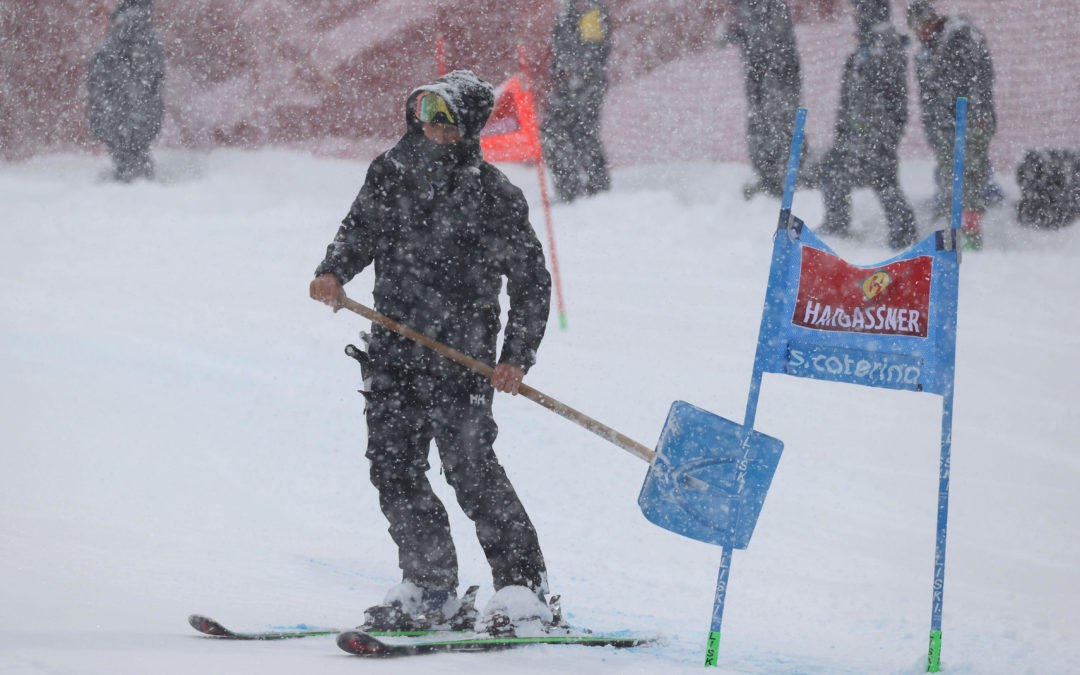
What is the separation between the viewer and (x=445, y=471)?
344 cm

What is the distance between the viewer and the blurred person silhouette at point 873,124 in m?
9.08

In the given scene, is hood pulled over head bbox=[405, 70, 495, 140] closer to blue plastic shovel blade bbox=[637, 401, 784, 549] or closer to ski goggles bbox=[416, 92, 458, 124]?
ski goggles bbox=[416, 92, 458, 124]

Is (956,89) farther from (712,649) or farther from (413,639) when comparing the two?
(413,639)

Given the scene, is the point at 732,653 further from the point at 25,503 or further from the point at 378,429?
the point at 25,503

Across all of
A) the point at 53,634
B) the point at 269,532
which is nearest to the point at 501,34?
the point at 269,532

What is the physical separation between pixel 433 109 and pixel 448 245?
0.39 meters

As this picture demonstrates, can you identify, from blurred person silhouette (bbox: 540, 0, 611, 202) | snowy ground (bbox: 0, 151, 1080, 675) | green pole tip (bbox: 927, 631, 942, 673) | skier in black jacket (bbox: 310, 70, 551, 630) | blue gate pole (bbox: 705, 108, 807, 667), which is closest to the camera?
blue gate pole (bbox: 705, 108, 807, 667)

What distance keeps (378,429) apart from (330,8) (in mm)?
9868

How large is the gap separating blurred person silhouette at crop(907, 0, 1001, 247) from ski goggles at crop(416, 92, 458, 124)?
21.4 ft

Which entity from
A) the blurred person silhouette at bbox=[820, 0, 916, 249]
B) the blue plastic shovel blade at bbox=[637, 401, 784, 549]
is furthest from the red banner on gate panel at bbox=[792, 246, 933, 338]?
the blurred person silhouette at bbox=[820, 0, 916, 249]

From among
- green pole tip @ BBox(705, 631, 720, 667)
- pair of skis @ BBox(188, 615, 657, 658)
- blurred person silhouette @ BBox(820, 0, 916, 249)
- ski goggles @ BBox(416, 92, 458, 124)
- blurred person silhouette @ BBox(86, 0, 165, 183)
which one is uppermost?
blurred person silhouette @ BBox(86, 0, 165, 183)

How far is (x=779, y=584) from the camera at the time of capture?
448 centimetres

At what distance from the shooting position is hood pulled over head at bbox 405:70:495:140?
3295 mm

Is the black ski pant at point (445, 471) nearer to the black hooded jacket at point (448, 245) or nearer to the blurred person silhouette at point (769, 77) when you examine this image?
the black hooded jacket at point (448, 245)
